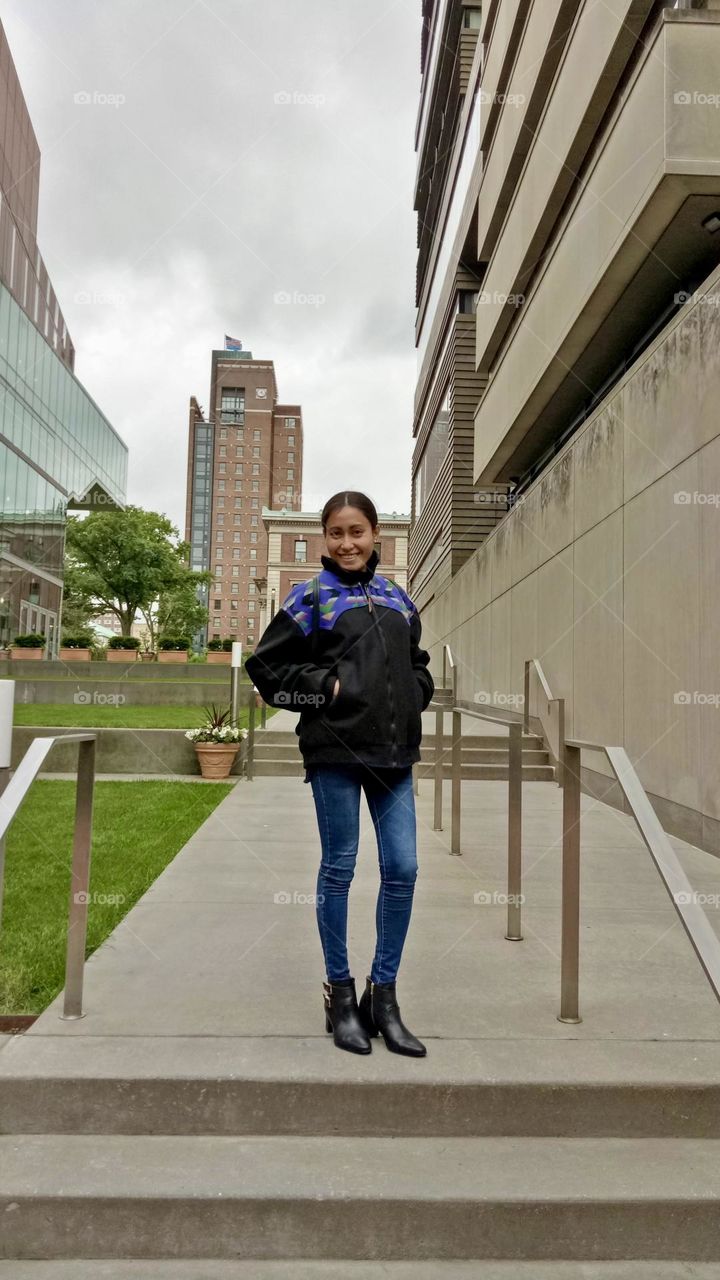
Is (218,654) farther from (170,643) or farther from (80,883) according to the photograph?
(80,883)

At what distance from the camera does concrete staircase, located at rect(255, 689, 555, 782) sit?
9742mm

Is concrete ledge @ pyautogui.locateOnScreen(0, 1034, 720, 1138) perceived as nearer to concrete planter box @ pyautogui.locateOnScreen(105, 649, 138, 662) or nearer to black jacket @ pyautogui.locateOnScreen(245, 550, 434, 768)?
black jacket @ pyautogui.locateOnScreen(245, 550, 434, 768)

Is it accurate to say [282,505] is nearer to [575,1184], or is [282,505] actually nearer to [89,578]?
[89,578]

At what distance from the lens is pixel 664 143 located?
22.7ft

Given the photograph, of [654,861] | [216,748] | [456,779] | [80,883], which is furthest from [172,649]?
[654,861]

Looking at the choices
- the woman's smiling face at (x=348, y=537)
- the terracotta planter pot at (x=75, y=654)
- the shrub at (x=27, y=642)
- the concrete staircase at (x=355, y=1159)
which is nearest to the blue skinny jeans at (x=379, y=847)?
the concrete staircase at (x=355, y=1159)

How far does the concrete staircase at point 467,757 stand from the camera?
32.0 ft

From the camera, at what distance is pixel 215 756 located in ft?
31.5

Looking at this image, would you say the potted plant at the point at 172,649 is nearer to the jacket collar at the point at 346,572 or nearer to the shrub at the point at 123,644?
the shrub at the point at 123,644

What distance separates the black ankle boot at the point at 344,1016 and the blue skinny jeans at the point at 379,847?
0.08 metres

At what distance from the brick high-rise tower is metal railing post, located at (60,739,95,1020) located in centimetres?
11744

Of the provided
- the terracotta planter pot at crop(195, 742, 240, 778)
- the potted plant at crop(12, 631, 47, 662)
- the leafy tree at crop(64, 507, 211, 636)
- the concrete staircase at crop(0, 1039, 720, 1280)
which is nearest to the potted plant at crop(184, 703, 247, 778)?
the terracotta planter pot at crop(195, 742, 240, 778)

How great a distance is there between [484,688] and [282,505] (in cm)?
11538

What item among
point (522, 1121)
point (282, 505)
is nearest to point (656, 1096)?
point (522, 1121)
